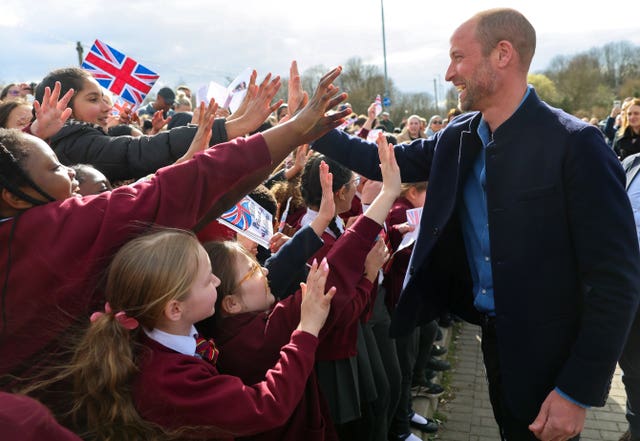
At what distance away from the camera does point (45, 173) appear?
1.62m

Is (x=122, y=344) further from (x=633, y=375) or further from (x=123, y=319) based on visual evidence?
(x=633, y=375)

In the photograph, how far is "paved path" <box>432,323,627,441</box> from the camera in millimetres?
3959

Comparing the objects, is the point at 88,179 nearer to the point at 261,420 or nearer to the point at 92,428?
the point at 92,428

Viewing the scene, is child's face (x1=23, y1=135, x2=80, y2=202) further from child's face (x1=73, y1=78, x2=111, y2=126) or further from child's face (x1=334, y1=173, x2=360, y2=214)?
child's face (x1=334, y1=173, x2=360, y2=214)

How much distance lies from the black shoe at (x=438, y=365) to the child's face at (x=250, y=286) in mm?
3148

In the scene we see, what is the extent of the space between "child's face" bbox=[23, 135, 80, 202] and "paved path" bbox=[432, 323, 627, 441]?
10.8ft

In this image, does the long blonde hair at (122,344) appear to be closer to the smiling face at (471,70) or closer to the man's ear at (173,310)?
the man's ear at (173,310)

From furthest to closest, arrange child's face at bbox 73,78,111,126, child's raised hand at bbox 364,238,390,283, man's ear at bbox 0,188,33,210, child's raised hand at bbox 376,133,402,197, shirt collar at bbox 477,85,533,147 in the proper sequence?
child's face at bbox 73,78,111,126, child's raised hand at bbox 364,238,390,283, child's raised hand at bbox 376,133,402,197, shirt collar at bbox 477,85,533,147, man's ear at bbox 0,188,33,210

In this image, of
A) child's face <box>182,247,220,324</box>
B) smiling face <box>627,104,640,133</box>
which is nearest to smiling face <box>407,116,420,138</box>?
smiling face <box>627,104,640,133</box>

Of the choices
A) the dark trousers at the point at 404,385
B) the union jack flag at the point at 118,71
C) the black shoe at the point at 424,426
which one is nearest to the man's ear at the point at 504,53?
the dark trousers at the point at 404,385

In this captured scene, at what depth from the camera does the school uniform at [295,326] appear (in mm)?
1993

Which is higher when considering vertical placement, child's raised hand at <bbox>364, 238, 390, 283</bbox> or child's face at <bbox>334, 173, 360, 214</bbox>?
child's face at <bbox>334, 173, 360, 214</bbox>

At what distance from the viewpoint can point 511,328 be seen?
2.15 metres

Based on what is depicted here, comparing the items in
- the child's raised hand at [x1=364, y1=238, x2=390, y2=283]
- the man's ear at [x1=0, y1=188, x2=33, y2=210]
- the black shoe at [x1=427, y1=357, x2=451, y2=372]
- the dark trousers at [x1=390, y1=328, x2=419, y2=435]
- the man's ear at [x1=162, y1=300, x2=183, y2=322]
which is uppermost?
the man's ear at [x1=0, y1=188, x2=33, y2=210]
